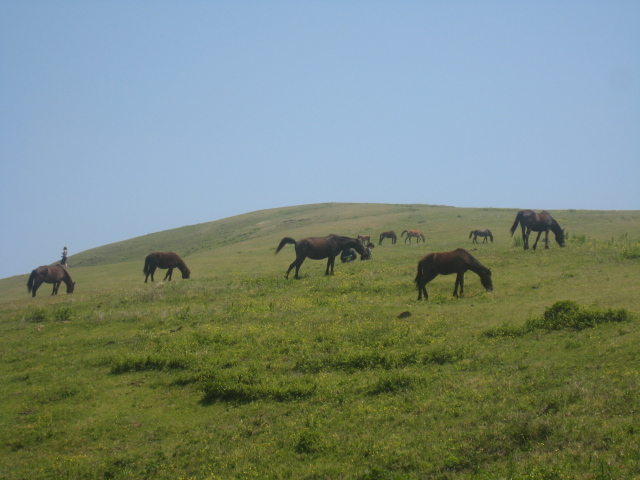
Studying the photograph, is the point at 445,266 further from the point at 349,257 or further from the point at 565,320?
the point at 349,257

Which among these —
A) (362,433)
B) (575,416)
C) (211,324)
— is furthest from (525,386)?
(211,324)

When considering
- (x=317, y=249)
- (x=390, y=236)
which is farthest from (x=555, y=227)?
(x=390, y=236)

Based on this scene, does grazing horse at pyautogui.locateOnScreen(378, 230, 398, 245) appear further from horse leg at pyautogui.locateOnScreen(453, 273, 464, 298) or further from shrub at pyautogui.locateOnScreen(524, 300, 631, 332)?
shrub at pyautogui.locateOnScreen(524, 300, 631, 332)

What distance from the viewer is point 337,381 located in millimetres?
12531

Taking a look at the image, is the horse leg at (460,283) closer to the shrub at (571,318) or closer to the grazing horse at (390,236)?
the shrub at (571,318)

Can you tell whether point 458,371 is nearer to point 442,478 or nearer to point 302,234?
point 442,478

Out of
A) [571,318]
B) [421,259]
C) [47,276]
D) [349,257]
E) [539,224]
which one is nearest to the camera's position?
[571,318]

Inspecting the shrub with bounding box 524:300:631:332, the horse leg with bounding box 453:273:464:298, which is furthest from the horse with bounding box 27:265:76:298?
the shrub with bounding box 524:300:631:332

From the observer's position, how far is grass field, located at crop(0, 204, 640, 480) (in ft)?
28.4

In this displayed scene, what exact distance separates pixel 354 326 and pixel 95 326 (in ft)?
30.9

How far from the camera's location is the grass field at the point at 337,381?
8.65 meters

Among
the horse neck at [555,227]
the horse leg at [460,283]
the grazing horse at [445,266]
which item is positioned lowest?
the horse leg at [460,283]

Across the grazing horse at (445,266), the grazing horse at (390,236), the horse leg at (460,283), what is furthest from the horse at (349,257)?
the horse leg at (460,283)

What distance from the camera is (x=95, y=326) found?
64.5 ft
